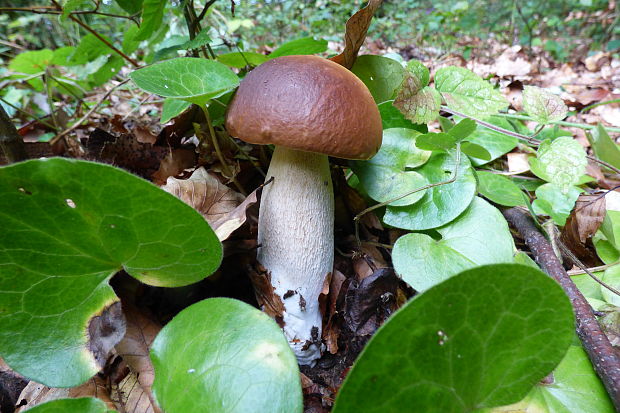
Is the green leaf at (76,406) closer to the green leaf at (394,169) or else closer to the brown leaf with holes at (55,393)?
the brown leaf with holes at (55,393)

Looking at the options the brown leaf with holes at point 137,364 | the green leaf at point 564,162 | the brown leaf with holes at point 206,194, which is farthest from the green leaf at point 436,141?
the brown leaf with holes at point 137,364

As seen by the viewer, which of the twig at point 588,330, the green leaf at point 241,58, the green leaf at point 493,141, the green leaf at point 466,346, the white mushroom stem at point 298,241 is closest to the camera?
the green leaf at point 466,346

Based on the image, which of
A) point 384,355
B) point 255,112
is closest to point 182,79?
point 255,112

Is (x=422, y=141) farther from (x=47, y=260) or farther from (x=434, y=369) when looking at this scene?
(x=47, y=260)

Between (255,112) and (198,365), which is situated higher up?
(255,112)

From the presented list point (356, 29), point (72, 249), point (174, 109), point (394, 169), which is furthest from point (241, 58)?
point (72, 249)

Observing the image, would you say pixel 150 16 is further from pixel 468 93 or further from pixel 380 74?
pixel 468 93
